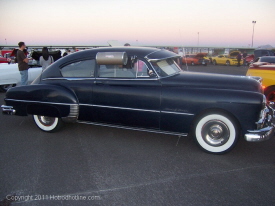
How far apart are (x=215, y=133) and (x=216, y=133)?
1 centimetres

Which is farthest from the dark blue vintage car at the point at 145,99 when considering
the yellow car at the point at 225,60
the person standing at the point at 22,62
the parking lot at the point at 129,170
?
the yellow car at the point at 225,60

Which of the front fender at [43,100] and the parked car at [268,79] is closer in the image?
the front fender at [43,100]

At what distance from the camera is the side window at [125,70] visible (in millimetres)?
4180

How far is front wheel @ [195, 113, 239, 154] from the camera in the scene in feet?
12.2

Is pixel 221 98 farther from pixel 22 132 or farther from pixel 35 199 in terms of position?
pixel 22 132

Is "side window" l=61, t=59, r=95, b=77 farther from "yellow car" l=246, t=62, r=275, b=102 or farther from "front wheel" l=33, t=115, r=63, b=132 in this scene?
"yellow car" l=246, t=62, r=275, b=102

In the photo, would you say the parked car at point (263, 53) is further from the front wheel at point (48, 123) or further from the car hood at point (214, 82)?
the front wheel at point (48, 123)

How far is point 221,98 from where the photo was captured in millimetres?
3666

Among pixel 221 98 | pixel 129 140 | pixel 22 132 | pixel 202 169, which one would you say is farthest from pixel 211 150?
pixel 22 132

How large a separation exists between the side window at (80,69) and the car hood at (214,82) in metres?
1.32

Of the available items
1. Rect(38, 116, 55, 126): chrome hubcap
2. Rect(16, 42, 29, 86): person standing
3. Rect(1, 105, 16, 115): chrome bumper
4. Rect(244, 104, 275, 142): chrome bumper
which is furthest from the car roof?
A: Rect(16, 42, 29, 86): person standing

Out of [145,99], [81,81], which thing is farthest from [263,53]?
[81,81]

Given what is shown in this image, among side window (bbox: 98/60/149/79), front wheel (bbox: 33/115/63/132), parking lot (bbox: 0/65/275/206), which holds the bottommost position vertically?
parking lot (bbox: 0/65/275/206)

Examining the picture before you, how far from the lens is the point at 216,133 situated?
3795 mm
